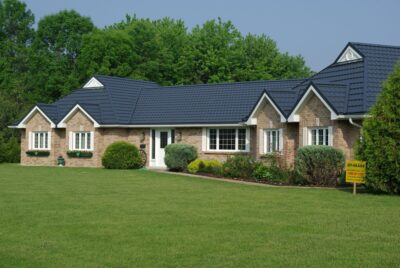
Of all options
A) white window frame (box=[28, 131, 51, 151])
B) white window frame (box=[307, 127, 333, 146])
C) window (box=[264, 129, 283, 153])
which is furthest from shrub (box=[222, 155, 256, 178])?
white window frame (box=[28, 131, 51, 151])

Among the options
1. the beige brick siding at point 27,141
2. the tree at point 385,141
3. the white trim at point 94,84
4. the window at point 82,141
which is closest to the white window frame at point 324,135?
the tree at point 385,141

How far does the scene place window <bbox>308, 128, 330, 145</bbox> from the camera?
2632cm

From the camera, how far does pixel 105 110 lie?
3850 centimetres

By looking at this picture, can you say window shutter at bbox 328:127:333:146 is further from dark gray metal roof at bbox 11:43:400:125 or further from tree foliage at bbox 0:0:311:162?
tree foliage at bbox 0:0:311:162

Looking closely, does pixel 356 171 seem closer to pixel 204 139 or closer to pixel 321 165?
pixel 321 165

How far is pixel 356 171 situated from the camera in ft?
66.5

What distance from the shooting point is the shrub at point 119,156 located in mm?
35000

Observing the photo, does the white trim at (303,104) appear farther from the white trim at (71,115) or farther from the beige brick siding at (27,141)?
the beige brick siding at (27,141)

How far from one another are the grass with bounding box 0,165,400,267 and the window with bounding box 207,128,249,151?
40.0 ft

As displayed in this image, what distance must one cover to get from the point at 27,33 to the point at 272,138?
5187 centimetres

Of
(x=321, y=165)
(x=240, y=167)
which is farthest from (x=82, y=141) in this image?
(x=321, y=165)

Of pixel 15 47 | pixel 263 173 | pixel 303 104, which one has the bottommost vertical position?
pixel 263 173

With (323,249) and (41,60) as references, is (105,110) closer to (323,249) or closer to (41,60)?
(41,60)

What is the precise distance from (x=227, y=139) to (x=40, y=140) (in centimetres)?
1388
